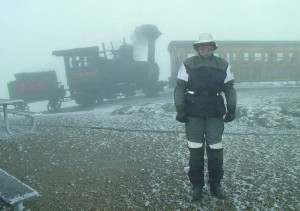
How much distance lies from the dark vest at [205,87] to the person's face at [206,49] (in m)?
0.07

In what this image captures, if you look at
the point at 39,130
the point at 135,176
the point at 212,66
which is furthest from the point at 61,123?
the point at 212,66

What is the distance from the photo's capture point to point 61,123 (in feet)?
30.5

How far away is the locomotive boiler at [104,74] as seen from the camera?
19.1 m

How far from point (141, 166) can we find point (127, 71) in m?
15.8

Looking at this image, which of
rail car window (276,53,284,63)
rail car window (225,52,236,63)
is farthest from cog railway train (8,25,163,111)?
rail car window (276,53,284,63)

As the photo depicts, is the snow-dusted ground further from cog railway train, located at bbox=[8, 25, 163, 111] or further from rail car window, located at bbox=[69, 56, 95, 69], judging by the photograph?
rail car window, located at bbox=[69, 56, 95, 69]

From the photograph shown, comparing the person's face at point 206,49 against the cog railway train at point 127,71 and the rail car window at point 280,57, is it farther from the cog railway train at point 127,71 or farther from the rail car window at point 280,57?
the rail car window at point 280,57

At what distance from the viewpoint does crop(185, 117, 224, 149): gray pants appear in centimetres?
380

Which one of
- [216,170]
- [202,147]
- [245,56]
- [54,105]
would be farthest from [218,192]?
[245,56]

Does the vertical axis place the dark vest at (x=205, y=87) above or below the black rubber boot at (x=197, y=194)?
above

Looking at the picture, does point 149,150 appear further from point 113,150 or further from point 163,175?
point 163,175

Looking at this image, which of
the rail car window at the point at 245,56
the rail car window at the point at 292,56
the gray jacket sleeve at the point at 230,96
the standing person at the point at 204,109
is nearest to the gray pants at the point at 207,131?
the standing person at the point at 204,109

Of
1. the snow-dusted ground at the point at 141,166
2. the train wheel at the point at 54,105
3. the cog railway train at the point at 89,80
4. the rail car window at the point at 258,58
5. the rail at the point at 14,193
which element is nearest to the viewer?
the rail at the point at 14,193

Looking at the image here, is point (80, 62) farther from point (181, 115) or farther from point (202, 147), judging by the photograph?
point (202, 147)
